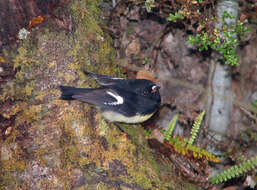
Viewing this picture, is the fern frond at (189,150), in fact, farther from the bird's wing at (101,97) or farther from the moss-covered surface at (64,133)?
the bird's wing at (101,97)

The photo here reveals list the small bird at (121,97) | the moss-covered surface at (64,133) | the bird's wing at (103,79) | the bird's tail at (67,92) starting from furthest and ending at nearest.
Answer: the bird's wing at (103,79)
the small bird at (121,97)
the bird's tail at (67,92)
the moss-covered surface at (64,133)

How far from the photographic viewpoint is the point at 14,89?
3195 millimetres

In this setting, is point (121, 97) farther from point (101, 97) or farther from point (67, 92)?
point (67, 92)

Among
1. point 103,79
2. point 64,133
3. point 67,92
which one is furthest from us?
point 103,79

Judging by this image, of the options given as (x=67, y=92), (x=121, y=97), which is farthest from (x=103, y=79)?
(x=67, y=92)

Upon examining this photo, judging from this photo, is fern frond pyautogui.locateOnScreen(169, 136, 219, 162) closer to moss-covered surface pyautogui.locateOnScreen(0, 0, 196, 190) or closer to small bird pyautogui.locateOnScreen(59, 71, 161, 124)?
moss-covered surface pyautogui.locateOnScreen(0, 0, 196, 190)

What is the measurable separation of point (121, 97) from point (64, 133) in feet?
3.61

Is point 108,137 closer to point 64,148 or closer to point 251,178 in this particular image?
point 64,148

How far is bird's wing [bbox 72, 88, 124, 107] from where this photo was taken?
10.8 feet

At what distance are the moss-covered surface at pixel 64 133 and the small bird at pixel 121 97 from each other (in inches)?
5.8

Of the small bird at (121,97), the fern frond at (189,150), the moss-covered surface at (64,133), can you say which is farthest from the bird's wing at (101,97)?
the fern frond at (189,150)

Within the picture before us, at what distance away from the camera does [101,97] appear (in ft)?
11.7

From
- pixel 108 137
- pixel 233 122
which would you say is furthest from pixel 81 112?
pixel 233 122

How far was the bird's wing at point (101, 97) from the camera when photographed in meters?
3.28
